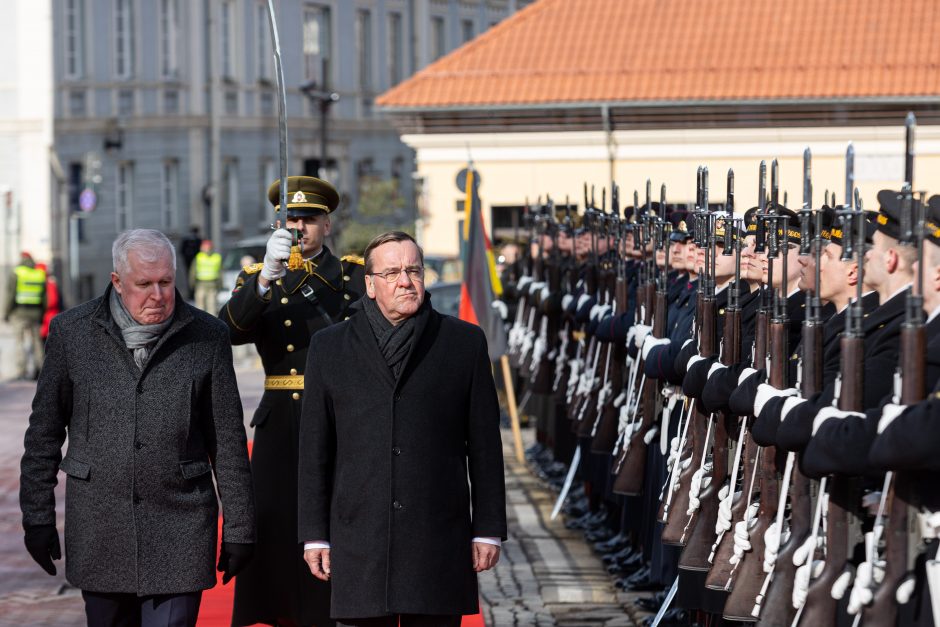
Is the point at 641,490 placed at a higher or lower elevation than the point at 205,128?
lower

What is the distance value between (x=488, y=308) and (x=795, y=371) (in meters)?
7.83

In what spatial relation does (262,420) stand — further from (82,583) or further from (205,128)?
(205,128)

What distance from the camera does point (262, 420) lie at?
695cm

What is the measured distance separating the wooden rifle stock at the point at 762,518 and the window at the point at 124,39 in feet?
116

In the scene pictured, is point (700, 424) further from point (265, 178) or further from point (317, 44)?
point (317, 44)

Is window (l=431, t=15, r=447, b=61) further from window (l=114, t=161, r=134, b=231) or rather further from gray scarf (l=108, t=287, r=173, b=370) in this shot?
gray scarf (l=108, t=287, r=173, b=370)

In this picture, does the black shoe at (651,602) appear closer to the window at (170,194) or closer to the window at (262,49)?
the window at (170,194)

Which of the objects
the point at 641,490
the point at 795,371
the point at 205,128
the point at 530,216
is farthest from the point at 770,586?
the point at 205,128

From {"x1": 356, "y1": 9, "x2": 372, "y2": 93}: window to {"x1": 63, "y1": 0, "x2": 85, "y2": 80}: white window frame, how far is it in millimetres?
11086

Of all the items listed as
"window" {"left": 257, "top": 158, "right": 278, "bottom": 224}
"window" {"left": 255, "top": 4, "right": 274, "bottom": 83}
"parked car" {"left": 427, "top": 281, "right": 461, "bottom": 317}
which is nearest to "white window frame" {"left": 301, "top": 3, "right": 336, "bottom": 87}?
"window" {"left": 255, "top": 4, "right": 274, "bottom": 83}

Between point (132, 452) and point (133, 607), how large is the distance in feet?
1.57

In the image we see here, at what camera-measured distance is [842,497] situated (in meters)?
5.42

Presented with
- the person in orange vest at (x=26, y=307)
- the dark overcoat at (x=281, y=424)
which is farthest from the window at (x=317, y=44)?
the dark overcoat at (x=281, y=424)

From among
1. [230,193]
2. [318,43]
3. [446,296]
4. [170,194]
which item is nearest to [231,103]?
[230,193]
